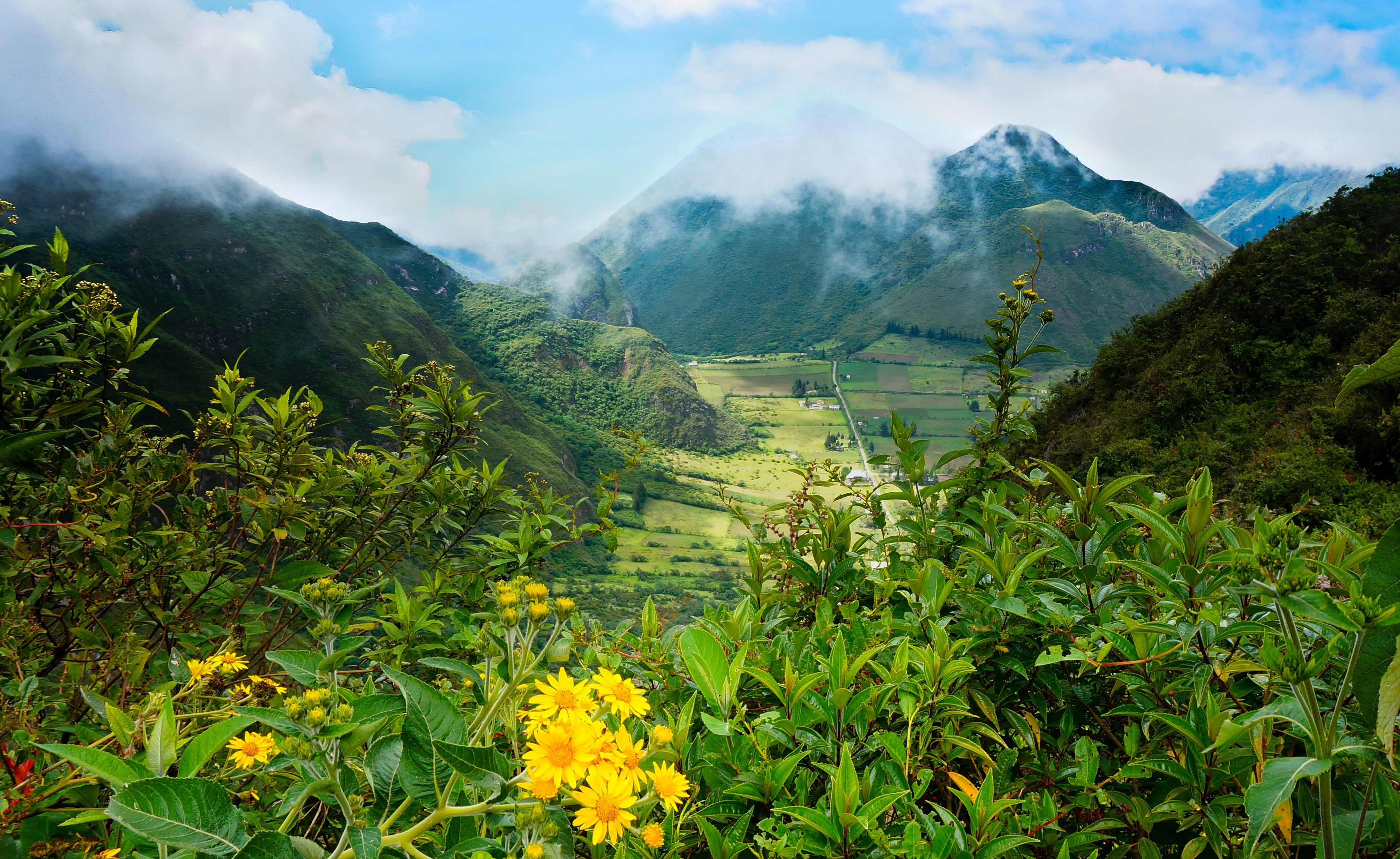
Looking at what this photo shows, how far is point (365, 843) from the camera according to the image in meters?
0.75

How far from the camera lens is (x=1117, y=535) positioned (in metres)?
1.47

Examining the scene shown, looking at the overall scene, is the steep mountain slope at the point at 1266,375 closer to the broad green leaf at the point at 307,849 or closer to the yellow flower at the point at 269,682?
the yellow flower at the point at 269,682

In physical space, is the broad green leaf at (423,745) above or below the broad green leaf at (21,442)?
below

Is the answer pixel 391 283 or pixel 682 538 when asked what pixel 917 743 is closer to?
pixel 682 538

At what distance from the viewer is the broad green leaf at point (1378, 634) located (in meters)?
0.70

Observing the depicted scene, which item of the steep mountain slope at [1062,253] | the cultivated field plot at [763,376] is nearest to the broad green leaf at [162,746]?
the steep mountain slope at [1062,253]

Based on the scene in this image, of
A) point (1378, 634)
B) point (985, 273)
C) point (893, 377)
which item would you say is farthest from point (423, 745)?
point (985, 273)

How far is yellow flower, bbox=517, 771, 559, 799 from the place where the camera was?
801 millimetres

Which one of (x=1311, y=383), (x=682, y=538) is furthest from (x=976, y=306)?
(x=1311, y=383)

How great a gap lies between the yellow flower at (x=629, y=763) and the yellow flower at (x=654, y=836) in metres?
0.06

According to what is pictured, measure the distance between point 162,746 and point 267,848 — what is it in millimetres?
347

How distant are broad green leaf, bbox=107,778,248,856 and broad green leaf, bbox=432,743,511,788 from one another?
25 cm

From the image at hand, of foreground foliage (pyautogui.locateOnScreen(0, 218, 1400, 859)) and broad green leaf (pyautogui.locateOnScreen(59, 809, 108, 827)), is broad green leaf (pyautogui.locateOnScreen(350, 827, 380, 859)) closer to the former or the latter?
foreground foliage (pyautogui.locateOnScreen(0, 218, 1400, 859))

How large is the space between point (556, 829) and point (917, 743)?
0.92m
